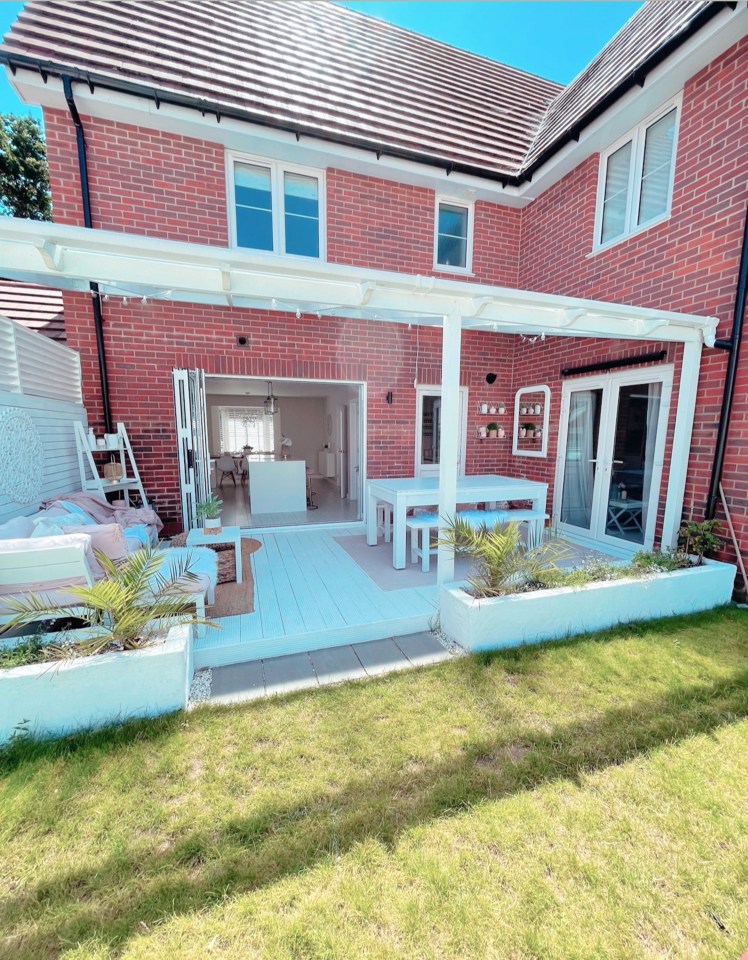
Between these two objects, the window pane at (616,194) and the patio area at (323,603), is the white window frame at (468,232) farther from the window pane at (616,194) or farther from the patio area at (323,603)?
the patio area at (323,603)

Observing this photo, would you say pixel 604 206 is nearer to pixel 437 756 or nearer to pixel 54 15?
pixel 437 756

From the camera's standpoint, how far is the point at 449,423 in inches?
145

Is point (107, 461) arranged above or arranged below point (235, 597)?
above

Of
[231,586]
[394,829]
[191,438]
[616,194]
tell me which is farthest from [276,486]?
[616,194]

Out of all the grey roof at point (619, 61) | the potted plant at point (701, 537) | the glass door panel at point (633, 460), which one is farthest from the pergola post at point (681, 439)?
the grey roof at point (619, 61)

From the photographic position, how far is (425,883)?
66.4 inches

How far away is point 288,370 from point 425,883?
5.98m

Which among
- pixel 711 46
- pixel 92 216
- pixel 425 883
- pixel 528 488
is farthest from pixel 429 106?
pixel 425 883

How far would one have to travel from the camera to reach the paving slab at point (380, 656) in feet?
10.4

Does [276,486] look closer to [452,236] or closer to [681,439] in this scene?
[452,236]

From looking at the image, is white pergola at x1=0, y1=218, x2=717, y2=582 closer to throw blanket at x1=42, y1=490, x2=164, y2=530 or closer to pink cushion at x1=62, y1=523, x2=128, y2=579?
pink cushion at x1=62, y1=523, x2=128, y2=579

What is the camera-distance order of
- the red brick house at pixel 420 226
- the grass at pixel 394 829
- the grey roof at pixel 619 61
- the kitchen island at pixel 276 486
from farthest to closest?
1. the kitchen island at pixel 276 486
2. the grey roof at pixel 619 61
3. the red brick house at pixel 420 226
4. the grass at pixel 394 829

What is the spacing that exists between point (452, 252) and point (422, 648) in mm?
6543

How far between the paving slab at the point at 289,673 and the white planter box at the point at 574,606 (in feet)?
4.10
